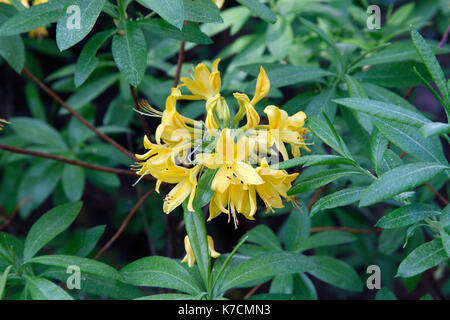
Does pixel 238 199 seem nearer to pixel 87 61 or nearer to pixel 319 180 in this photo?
pixel 319 180

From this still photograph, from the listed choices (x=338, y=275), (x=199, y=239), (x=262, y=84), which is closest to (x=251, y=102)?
(x=262, y=84)

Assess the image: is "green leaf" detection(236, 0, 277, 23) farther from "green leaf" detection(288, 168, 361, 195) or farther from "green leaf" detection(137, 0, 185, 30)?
"green leaf" detection(288, 168, 361, 195)

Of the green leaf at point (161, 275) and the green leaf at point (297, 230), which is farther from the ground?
the green leaf at point (297, 230)

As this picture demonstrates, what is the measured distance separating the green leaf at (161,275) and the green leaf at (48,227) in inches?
9.8

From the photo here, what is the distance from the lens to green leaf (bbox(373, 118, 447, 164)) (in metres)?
1.07

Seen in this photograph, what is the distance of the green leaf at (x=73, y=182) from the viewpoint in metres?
2.00

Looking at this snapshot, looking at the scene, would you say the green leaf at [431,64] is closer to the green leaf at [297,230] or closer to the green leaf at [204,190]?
the green leaf at [204,190]

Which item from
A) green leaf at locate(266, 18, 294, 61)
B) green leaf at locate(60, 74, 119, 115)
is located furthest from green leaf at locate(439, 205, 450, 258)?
green leaf at locate(60, 74, 119, 115)

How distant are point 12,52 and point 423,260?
136 centimetres

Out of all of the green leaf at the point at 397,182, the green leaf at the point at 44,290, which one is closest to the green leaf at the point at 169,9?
the green leaf at the point at 397,182

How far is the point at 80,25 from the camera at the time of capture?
3.83ft

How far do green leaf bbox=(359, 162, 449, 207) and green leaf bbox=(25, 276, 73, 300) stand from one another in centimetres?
74
